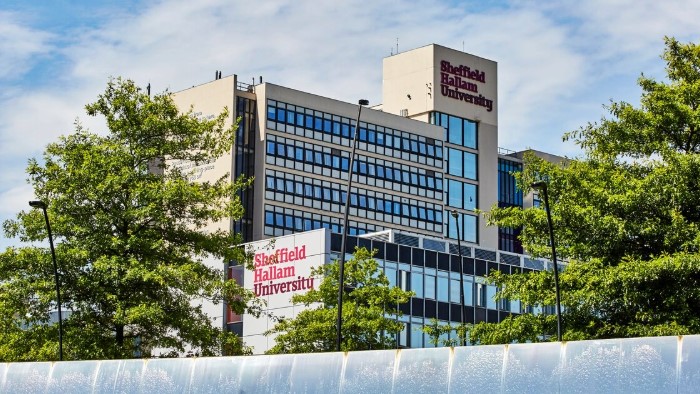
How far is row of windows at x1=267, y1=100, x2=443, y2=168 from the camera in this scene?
110 meters

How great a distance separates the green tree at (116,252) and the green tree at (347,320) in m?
9.45

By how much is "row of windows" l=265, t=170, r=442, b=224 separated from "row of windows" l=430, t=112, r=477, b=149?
7.84m

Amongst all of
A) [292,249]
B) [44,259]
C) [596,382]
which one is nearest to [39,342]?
[44,259]

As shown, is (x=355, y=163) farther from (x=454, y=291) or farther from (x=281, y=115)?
(x=454, y=291)

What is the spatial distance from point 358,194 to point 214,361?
89.6m

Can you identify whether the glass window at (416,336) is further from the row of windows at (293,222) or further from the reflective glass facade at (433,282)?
the row of windows at (293,222)

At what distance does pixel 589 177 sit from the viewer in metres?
40.5

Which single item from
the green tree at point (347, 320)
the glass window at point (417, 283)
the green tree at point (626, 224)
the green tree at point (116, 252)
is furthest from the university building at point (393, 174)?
the green tree at point (626, 224)

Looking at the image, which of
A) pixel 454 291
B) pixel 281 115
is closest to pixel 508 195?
pixel 281 115

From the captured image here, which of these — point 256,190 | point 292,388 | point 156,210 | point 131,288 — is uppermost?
point 256,190

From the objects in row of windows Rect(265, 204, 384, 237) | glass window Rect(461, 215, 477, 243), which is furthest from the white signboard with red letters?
glass window Rect(461, 215, 477, 243)

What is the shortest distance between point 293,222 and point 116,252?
62.9m

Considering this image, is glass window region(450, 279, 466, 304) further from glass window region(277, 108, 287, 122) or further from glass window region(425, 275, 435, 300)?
glass window region(277, 108, 287, 122)

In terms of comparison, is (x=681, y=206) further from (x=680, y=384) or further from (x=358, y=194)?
(x=358, y=194)
